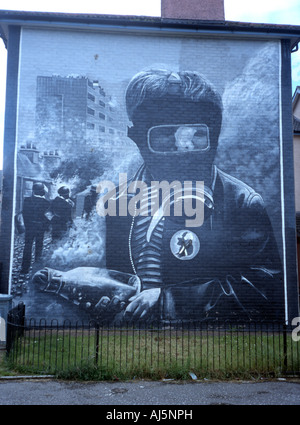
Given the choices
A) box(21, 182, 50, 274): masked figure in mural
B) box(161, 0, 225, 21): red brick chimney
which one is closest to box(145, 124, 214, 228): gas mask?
box(21, 182, 50, 274): masked figure in mural

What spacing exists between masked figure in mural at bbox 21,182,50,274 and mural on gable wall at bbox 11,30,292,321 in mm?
27

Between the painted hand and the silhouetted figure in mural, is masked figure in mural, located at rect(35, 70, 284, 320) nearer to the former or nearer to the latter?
the painted hand

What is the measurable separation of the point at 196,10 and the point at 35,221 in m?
7.91

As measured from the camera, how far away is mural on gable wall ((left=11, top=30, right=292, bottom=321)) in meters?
10.7

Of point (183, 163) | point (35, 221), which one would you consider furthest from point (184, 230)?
point (35, 221)

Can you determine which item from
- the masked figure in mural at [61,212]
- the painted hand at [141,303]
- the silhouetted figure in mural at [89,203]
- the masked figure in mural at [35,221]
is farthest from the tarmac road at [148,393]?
the silhouetted figure in mural at [89,203]

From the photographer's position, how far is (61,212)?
1080 cm

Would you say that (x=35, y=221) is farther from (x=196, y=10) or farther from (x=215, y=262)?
(x=196, y=10)

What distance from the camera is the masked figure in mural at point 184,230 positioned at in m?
10.7

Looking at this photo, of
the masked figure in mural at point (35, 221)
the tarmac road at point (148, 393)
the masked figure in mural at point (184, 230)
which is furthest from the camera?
the masked figure in mural at point (184, 230)

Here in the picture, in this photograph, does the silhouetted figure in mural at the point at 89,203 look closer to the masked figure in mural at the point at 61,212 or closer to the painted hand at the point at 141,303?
the masked figure in mural at the point at 61,212

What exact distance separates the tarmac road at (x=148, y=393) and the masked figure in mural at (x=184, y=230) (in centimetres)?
424

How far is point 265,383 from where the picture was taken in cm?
645
